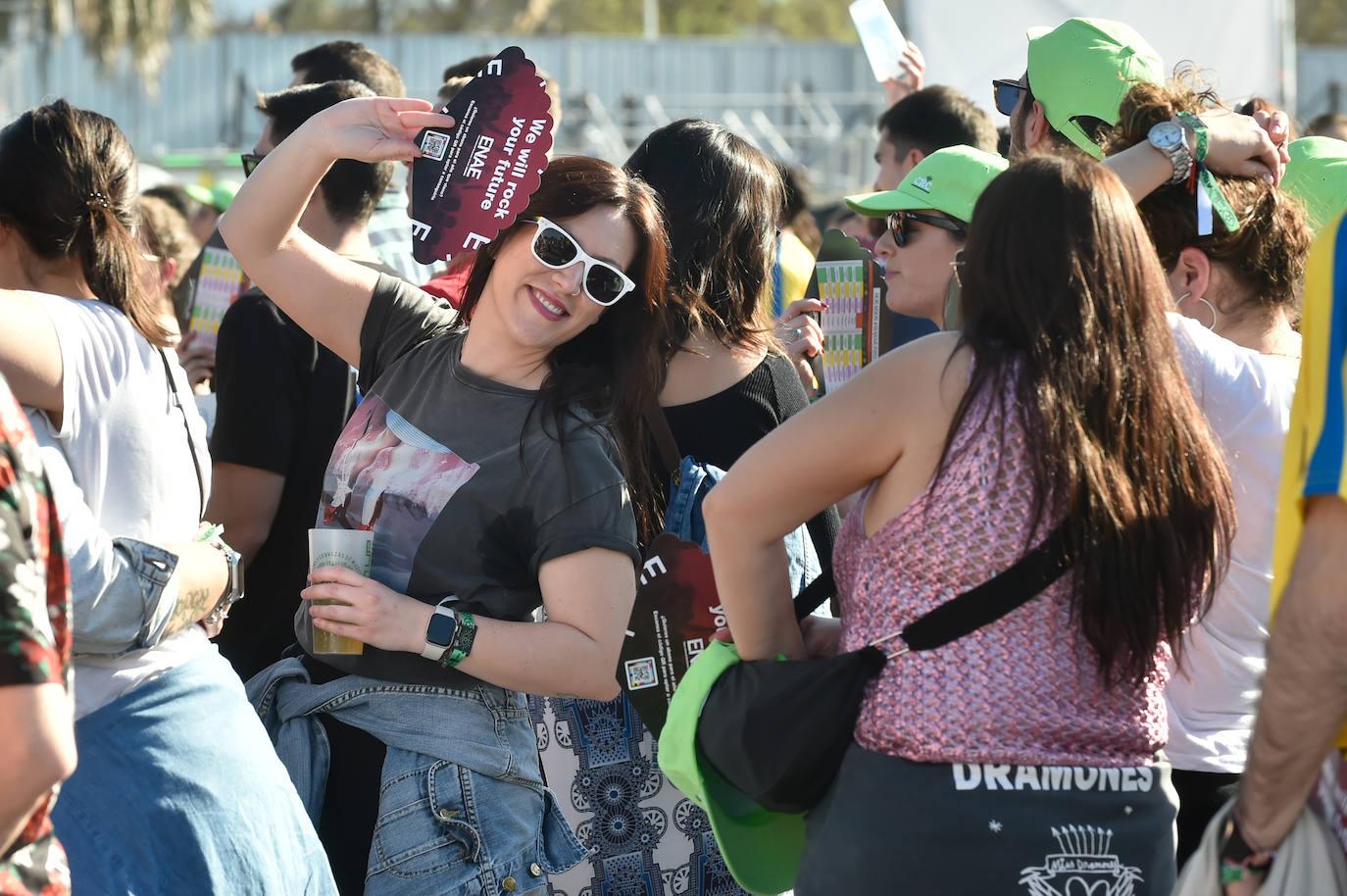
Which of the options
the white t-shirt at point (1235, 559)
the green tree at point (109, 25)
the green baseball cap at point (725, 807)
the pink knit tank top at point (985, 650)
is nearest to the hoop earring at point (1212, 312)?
the white t-shirt at point (1235, 559)

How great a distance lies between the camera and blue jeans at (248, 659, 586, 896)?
96.1 inches

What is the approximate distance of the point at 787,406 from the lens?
3.09 metres

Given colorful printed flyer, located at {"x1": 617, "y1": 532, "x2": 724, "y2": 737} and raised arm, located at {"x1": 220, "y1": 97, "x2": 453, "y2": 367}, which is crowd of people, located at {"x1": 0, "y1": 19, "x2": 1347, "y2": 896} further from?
colorful printed flyer, located at {"x1": 617, "y1": 532, "x2": 724, "y2": 737}

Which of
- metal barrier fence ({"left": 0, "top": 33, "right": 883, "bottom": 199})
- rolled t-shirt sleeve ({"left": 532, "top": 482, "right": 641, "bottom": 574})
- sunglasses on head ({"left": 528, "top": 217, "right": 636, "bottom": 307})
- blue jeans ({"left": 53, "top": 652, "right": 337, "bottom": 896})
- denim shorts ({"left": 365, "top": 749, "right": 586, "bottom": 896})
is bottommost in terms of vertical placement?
metal barrier fence ({"left": 0, "top": 33, "right": 883, "bottom": 199})

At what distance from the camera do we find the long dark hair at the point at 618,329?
262 cm

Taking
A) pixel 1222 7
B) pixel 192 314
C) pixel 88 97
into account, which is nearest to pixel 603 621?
pixel 192 314

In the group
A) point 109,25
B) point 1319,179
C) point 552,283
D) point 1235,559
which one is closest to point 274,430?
point 552,283

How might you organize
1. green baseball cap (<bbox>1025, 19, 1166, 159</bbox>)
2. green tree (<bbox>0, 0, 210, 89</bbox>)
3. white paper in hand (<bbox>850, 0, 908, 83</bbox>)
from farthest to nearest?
green tree (<bbox>0, 0, 210, 89</bbox>) → white paper in hand (<bbox>850, 0, 908, 83</bbox>) → green baseball cap (<bbox>1025, 19, 1166, 159</bbox>)

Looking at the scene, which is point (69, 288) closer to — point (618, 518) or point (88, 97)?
point (618, 518)

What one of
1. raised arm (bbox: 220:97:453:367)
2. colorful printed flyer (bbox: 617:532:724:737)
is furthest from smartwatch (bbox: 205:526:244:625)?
colorful printed flyer (bbox: 617:532:724:737)

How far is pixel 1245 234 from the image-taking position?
8.61 feet

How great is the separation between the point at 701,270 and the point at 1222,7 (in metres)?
4.59

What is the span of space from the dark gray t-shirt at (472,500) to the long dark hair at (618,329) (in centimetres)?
9

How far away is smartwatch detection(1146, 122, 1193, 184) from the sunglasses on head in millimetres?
1024
